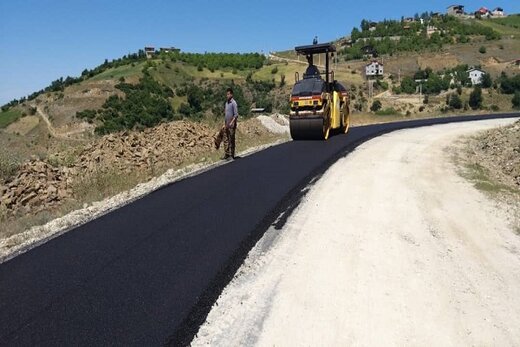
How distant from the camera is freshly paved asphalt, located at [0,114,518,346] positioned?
4109 millimetres

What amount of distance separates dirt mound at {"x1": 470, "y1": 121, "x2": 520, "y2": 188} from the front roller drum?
201 inches

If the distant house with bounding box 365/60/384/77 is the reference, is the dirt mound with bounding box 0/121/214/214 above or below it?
below

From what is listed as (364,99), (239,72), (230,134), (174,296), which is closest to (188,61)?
(239,72)

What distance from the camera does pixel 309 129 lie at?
1625cm

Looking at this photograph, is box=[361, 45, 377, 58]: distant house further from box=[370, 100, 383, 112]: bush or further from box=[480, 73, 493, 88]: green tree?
box=[370, 100, 383, 112]: bush

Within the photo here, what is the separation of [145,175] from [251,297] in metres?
8.61

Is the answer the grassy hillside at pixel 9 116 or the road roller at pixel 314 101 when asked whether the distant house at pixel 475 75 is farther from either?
the grassy hillside at pixel 9 116

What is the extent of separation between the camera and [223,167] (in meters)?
12.0

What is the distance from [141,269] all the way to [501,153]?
43.2 feet

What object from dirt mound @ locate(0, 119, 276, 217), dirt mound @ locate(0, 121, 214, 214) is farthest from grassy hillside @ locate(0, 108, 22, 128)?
dirt mound @ locate(0, 119, 276, 217)

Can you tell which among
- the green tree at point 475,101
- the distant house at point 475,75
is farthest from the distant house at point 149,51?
the green tree at point 475,101

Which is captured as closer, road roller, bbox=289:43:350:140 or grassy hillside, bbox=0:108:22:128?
road roller, bbox=289:43:350:140

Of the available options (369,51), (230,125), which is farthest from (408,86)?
(230,125)

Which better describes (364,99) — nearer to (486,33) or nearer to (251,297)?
(251,297)
